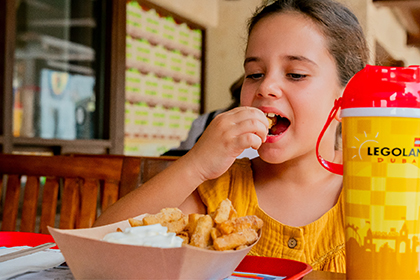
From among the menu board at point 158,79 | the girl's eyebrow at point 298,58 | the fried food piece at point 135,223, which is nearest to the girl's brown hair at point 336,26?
the girl's eyebrow at point 298,58

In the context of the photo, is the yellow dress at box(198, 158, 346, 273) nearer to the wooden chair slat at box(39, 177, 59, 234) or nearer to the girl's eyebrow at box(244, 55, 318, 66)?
the girl's eyebrow at box(244, 55, 318, 66)

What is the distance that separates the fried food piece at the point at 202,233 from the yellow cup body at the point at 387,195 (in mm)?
159

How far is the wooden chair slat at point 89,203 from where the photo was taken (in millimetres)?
1223

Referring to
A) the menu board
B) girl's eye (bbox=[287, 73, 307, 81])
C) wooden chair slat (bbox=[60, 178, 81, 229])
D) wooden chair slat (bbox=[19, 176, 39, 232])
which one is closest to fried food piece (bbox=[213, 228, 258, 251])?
girl's eye (bbox=[287, 73, 307, 81])

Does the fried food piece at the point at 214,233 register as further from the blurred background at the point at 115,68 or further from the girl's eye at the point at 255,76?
the blurred background at the point at 115,68

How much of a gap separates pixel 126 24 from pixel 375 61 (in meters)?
2.41

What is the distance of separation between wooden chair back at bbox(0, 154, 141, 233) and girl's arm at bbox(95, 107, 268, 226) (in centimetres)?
31

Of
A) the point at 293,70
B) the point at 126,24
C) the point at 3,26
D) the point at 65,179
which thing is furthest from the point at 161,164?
the point at 126,24

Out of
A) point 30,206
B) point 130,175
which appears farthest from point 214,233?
point 30,206

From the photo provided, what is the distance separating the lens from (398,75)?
1.44 feet

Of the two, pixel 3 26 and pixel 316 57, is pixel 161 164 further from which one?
pixel 3 26

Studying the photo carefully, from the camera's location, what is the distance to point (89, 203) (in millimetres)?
1228

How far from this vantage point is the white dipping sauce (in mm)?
429

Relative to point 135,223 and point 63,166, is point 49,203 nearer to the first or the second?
point 63,166
